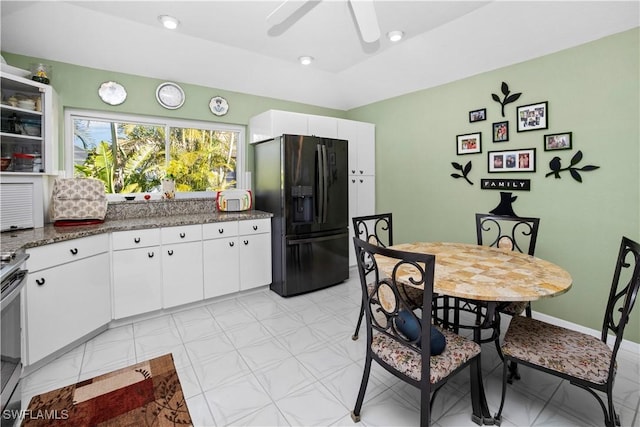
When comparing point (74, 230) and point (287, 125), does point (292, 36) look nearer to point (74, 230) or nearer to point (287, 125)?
point (287, 125)

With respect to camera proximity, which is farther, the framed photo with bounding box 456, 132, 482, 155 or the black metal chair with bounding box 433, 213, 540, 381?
the framed photo with bounding box 456, 132, 482, 155

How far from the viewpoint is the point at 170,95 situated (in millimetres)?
3443

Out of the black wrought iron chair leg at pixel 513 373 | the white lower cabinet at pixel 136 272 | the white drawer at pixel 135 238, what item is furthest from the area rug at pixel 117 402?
the black wrought iron chair leg at pixel 513 373

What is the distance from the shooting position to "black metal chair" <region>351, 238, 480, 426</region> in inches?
56.2

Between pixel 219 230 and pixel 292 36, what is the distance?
206 centimetres

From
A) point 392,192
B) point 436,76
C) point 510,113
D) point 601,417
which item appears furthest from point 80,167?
point 601,417

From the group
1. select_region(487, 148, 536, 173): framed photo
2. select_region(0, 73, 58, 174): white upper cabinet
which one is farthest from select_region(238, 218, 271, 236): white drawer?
select_region(487, 148, 536, 173): framed photo

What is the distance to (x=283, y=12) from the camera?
187 cm

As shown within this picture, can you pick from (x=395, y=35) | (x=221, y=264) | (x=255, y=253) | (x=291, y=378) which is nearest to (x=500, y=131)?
(x=395, y=35)

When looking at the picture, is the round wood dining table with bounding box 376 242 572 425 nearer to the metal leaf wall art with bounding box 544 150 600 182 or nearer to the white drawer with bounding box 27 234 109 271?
the metal leaf wall art with bounding box 544 150 600 182

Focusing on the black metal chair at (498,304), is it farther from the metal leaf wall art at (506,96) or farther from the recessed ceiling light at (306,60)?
the recessed ceiling light at (306,60)

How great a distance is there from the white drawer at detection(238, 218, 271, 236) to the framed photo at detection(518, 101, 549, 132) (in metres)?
2.71

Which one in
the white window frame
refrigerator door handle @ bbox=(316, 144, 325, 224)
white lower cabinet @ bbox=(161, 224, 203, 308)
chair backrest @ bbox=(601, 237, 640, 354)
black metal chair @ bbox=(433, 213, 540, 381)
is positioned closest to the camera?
chair backrest @ bbox=(601, 237, 640, 354)

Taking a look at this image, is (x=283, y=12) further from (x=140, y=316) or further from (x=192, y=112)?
(x=140, y=316)
